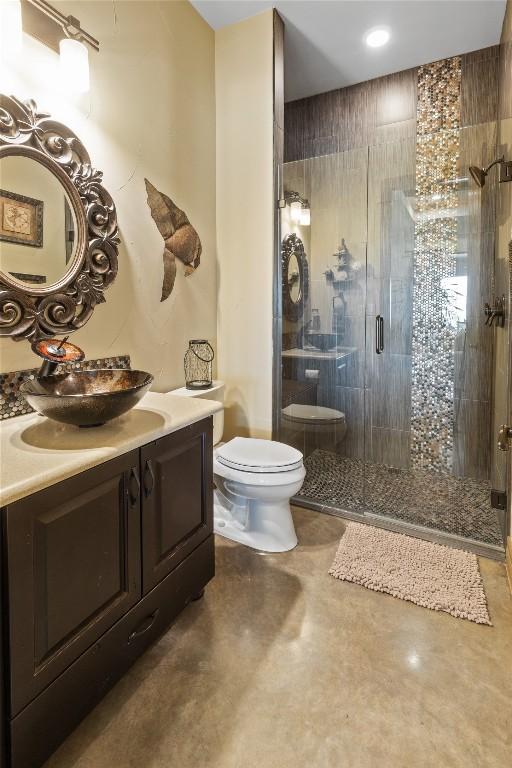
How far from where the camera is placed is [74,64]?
157 centimetres

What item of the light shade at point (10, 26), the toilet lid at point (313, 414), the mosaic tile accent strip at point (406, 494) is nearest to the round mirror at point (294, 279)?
the toilet lid at point (313, 414)

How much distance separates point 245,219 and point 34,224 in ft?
4.55

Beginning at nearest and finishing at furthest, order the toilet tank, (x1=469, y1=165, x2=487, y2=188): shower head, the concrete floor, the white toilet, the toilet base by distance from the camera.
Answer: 1. the concrete floor
2. the white toilet
3. the toilet base
4. the toilet tank
5. (x1=469, y1=165, x2=487, y2=188): shower head

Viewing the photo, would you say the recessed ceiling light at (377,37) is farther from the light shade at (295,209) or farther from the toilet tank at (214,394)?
the toilet tank at (214,394)

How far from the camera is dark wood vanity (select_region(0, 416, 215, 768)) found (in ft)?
3.10

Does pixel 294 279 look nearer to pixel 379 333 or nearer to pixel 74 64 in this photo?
pixel 379 333

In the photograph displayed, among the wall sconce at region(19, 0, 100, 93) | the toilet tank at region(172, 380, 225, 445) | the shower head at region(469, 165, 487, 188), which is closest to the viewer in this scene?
the wall sconce at region(19, 0, 100, 93)

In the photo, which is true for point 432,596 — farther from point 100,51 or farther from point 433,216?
point 100,51

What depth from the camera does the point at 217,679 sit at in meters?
1.34

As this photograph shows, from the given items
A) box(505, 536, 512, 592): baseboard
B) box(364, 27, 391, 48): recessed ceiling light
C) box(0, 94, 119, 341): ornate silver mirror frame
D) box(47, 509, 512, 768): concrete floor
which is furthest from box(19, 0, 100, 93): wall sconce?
box(505, 536, 512, 592): baseboard

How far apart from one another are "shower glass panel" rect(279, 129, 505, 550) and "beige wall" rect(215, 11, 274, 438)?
0.16 m

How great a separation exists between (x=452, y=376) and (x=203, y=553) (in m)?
2.10

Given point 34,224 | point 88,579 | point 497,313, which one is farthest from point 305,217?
point 88,579

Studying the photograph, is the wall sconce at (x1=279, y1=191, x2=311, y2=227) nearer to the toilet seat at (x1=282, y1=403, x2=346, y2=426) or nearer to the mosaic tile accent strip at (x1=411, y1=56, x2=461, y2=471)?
the mosaic tile accent strip at (x1=411, y1=56, x2=461, y2=471)
